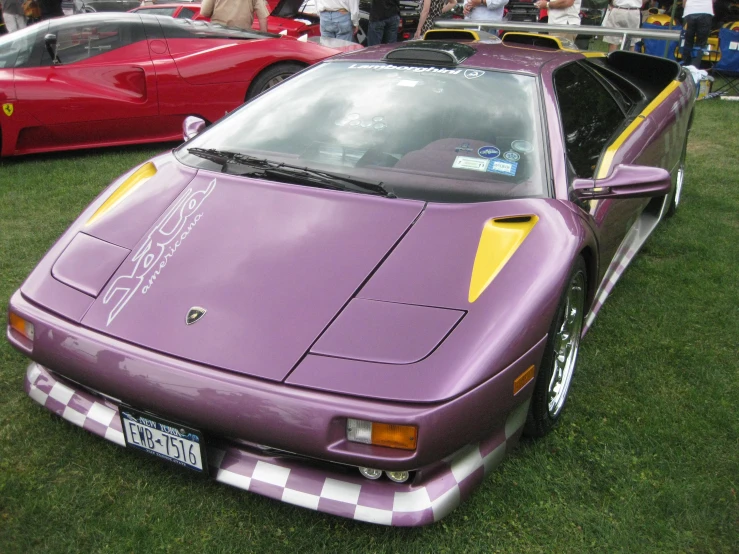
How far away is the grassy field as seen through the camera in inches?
76.7

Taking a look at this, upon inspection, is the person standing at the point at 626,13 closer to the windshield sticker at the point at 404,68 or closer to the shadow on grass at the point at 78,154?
the shadow on grass at the point at 78,154

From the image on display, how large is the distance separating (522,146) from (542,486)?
1143 millimetres

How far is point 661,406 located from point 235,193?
1.69 m

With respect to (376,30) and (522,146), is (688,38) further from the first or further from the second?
(522,146)

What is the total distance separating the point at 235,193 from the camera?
2.43 meters

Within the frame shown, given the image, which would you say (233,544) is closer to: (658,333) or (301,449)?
(301,449)

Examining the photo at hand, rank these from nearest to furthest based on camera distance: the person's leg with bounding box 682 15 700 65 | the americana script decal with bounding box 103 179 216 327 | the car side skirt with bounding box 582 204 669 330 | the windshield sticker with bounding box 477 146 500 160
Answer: the americana script decal with bounding box 103 179 216 327 < the windshield sticker with bounding box 477 146 500 160 < the car side skirt with bounding box 582 204 669 330 < the person's leg with bounding box 682 15 700 65

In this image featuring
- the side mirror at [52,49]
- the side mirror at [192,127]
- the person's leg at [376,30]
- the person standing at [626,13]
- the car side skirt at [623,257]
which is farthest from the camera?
the person standing at [626,13]

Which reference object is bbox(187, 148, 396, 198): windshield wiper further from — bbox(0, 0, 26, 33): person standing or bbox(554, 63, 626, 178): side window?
bbox(0, 0, 26, 33): person standing

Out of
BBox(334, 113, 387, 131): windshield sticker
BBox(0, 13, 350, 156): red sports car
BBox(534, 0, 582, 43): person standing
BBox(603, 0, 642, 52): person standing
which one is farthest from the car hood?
BBox(603, 0, 642, 52): person standing

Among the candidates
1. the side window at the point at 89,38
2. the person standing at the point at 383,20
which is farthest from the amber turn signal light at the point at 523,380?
the person standing at the point at 383,20

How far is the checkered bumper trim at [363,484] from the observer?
1820 mm

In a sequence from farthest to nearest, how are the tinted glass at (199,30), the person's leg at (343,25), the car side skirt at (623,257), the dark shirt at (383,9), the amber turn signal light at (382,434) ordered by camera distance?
1. the dark shirt at (383,9)
2. the person's leg at (343,25)
3. the tinted glass at (199,30)
4. the car side skirt at (623,257)
5. the amber turn signal light at (382,434)

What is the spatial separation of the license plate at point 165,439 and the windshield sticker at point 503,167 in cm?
130
